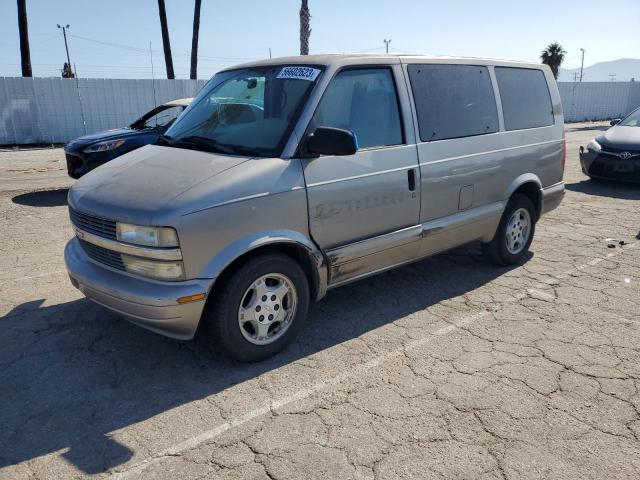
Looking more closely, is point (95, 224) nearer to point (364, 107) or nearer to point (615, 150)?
point (364, 107)

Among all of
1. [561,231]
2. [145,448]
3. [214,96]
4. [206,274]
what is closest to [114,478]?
[145,448]

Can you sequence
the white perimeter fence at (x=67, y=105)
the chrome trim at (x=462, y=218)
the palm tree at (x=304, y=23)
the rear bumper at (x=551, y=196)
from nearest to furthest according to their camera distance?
1. the chrome trim at (x=462, y=218)
2. the rear bumper at (x=551, y=196)
3. the white perimeter fence at (x=67, y=105)
4. the palm tree at (x=304, y=23)

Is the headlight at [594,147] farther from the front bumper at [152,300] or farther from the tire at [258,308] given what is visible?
the front bumper at [152,300]

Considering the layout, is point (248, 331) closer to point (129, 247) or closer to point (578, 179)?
point (129, 247)

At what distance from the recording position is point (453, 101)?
183 inches

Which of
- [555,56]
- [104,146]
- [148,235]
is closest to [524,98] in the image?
[148,235]

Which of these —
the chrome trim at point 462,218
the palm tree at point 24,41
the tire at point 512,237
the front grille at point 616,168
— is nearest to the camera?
the chrome trim at point 462,218

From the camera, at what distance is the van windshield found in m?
3.68

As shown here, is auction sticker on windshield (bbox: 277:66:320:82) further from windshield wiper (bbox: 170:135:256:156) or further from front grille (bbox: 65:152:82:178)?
front grille (bbox: 65:152:82:178)

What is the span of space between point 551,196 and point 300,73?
3.46 metres

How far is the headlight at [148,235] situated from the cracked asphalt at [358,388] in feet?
3.09

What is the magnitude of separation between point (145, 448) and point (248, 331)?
1054 mm

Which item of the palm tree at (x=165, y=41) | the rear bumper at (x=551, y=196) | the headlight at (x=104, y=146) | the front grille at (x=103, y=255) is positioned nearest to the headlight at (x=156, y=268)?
the front grille at (x=103, y=255)

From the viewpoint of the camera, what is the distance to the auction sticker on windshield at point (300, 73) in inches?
149
